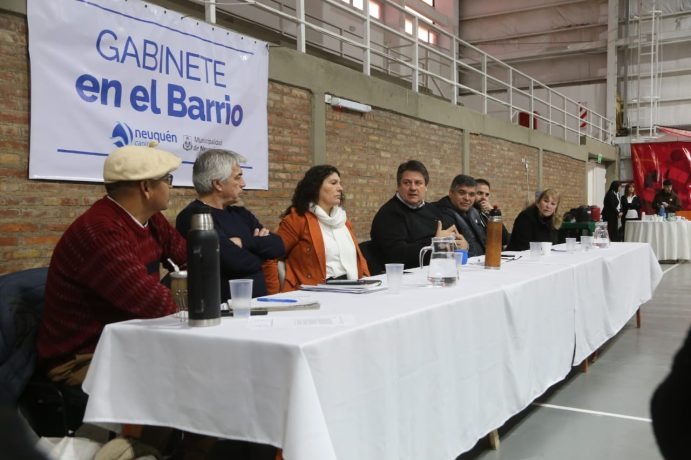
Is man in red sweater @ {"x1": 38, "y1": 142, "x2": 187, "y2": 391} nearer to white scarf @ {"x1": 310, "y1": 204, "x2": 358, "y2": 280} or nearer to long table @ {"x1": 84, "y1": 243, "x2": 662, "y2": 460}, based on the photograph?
long table @ {"x1": 84, "y1": 243, "x2": 662, "y2": 460}

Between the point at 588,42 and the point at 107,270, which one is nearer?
the point at 107,270

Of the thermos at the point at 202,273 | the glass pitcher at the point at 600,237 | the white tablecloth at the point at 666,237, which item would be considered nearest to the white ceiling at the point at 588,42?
the white tablecloth at the point at 666,237

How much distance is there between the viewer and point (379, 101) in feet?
22.0

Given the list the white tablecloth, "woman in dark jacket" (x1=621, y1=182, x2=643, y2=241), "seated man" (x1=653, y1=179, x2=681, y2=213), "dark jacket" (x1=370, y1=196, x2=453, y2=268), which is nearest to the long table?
"dark jacket" (x1=370, y1=196, x2=453, y2=268)

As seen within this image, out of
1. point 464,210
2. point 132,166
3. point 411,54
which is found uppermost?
point 411,54

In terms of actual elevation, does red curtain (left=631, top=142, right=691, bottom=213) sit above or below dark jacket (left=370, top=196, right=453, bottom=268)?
above

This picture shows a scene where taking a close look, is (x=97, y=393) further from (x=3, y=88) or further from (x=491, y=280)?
(x=3, y=88)

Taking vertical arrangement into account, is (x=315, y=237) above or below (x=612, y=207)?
below

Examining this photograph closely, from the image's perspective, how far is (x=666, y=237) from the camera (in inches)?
387

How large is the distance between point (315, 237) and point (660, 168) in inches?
552

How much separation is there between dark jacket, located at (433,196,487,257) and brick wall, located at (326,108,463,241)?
6.24ft

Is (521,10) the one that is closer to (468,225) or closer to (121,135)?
(468,225)

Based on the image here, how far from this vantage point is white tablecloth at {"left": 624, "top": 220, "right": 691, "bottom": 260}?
9.80 m

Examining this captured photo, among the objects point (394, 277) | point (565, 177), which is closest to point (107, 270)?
point (394, 277)
